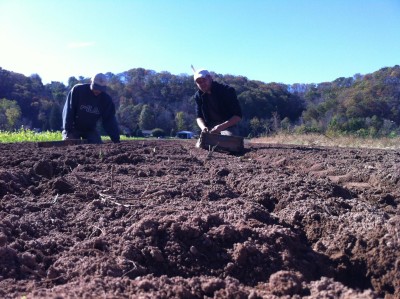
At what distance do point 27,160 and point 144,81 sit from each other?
156ft

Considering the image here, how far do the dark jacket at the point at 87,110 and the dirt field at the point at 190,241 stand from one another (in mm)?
4709

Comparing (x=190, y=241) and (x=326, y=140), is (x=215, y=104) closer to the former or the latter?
(x=190, y=241)

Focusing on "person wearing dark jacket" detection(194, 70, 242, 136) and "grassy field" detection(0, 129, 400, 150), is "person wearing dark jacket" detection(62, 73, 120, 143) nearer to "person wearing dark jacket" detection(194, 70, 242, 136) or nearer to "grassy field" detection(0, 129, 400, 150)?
"person wearing dark jacket" detection(194, 70, 242, 136)

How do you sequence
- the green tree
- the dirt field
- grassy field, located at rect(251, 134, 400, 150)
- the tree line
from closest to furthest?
the dirt field → grassy field, located at rect(251, 134, 400, 150) → the tree line → the green tree

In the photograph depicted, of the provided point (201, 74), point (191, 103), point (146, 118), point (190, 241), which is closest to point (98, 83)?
point (201, 74)

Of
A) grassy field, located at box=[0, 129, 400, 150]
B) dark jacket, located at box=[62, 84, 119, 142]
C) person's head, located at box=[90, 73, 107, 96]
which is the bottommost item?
grassy field, located at box=[0, 129, 400, 150]

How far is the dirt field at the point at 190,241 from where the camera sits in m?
1.67

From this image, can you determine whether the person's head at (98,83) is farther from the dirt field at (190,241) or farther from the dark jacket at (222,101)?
→ the dirt field at (190,241)

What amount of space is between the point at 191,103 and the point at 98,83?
40102 mm

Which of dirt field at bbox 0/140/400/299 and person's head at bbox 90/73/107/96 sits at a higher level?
person's head at bbox 90/73/107/96

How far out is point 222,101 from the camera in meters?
7.91

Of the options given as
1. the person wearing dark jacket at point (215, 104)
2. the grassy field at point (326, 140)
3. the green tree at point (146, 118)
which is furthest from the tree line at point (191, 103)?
the person wearing dark jacket at point (215, 104)

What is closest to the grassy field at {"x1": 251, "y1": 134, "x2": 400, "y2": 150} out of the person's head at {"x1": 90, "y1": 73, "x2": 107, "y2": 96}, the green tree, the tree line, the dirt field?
the tree line

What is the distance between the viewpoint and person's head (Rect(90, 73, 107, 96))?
7.84 metres
